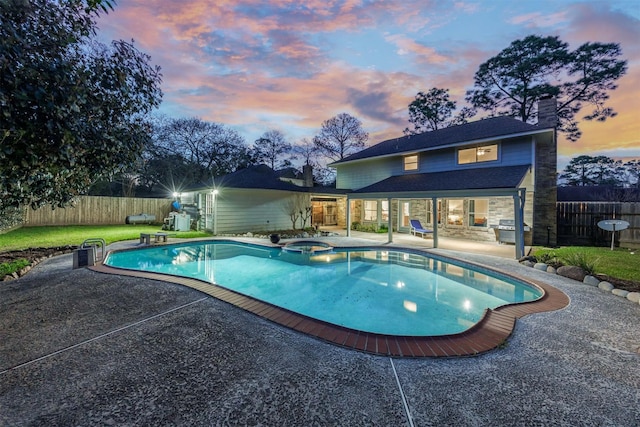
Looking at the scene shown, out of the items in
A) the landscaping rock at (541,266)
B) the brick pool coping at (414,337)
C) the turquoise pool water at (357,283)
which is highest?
the landscaping rock at (541,266)

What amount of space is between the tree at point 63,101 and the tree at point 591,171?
42319mm

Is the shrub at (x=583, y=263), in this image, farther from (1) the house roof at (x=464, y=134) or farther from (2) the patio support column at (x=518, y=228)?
(1) the house roof at (x=464, y=134)

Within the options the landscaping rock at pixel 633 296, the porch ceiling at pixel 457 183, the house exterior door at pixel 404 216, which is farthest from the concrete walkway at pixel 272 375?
the house exterior door at pixel 404 216

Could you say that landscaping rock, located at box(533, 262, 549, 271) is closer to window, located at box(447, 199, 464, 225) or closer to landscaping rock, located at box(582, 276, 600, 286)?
landscaping rock, located at box(582, 276, 600, 286)

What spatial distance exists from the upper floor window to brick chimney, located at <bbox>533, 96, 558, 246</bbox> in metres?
1.63

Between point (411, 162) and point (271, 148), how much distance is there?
1039 inches

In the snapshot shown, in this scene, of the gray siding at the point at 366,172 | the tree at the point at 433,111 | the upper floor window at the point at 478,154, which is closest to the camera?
the upper floor window at the point at 478,154

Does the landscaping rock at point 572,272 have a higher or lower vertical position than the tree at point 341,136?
lower

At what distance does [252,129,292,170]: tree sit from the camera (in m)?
36.5

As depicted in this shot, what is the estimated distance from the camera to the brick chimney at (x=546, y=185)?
11234 millimetres

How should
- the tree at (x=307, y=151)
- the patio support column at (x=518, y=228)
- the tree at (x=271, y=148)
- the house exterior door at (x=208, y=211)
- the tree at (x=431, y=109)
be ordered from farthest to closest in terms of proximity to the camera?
the tree at (x=271, y=148)
the tree at (x=307, y=151)
the tree at (x=431, y=109)
the house exterior door at (x=208, y=211)
the patio support column at (x=518, y=228)

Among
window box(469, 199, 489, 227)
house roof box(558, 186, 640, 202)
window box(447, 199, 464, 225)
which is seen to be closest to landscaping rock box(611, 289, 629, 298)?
window box(469, 199, 489, 227)

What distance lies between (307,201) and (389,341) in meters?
14.9

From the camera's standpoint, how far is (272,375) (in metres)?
2.62
